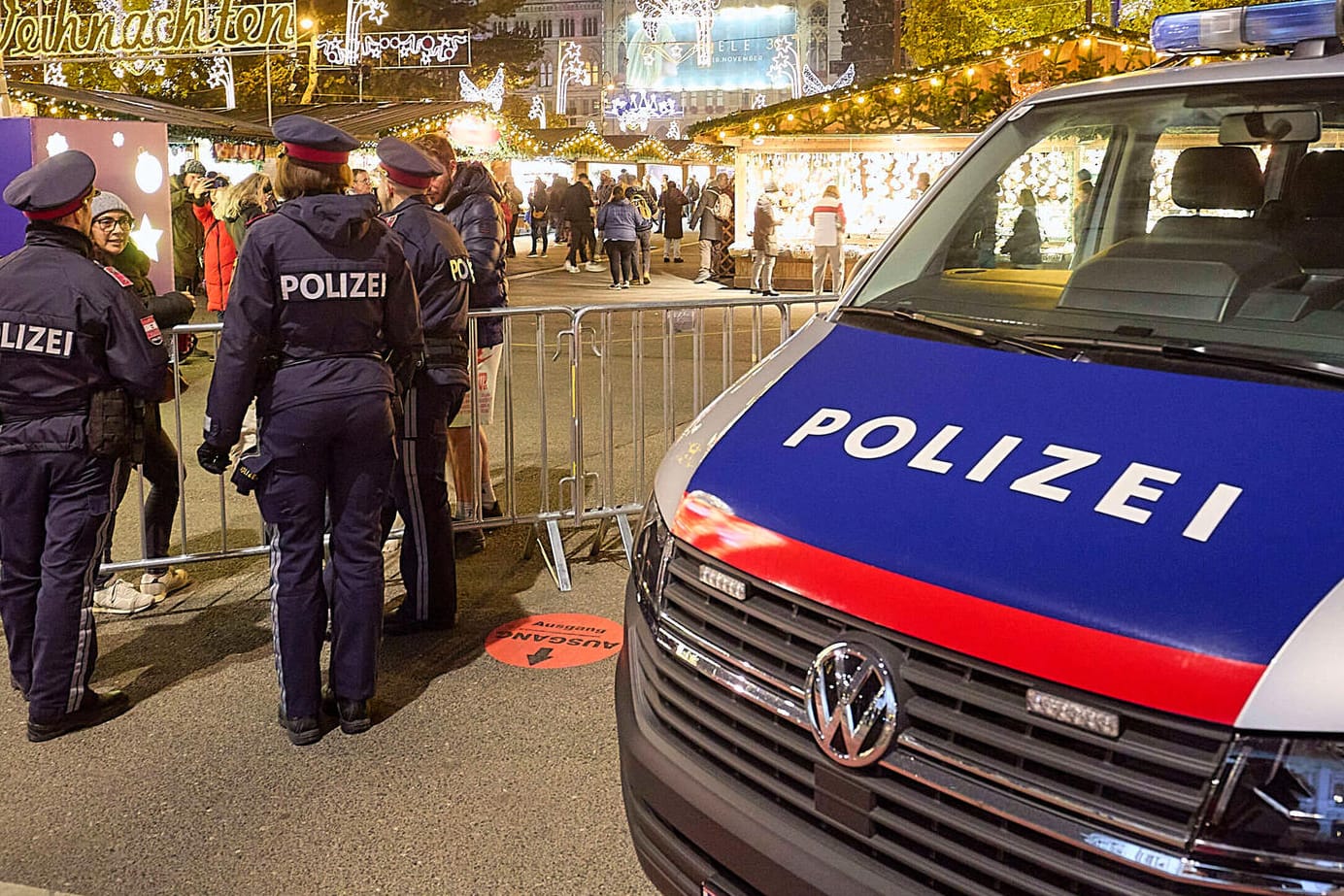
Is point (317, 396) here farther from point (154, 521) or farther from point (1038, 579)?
point (1038, 579)

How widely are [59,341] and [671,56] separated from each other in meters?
80.1

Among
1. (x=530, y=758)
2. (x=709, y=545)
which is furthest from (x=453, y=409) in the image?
(x=709, y=545)

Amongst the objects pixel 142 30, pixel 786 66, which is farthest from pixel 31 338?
pixel 786 66

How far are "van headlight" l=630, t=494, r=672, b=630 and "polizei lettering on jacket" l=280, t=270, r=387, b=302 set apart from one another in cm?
170

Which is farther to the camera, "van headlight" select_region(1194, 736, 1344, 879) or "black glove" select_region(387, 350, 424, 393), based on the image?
"black glove" select_region(387, 350, 424, 393)

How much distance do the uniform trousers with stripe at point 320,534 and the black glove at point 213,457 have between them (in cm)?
18

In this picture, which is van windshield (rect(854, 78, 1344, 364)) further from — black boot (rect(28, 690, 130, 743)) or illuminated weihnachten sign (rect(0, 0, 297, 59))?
illuminated weihnachten sign (rect(0, 0, 297, 59))

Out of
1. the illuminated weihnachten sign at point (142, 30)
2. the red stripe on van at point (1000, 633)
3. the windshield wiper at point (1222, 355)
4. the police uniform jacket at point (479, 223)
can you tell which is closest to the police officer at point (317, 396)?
the police uniform jacket at point (479, 223)

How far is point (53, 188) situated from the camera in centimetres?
407

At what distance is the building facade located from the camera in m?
69.8

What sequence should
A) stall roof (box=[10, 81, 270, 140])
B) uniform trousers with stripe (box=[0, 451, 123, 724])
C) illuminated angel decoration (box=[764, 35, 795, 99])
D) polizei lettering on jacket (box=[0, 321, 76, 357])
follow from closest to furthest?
1. polizei lettering on jacket (box=[0, 321, 76, 357])
2. uniform trousers with stripe (box=[0, 451, 123, 724])
3. stall roof (box=[10, 81, 270, 140])
4. illuminated angel decoration (box=[764, 35, 795, 99])

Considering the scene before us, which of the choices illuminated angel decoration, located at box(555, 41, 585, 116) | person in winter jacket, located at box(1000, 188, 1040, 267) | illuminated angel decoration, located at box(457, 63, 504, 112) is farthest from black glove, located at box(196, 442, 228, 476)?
illuminated angel decoration, located at box(555, 41, 585, 116)

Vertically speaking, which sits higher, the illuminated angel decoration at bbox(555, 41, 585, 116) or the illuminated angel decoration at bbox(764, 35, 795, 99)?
the illuminated angel decoration at bbox(764, 35, 795, 99)

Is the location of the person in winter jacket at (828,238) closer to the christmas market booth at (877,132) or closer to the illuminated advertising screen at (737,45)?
the christmas market booth at (877,132)
